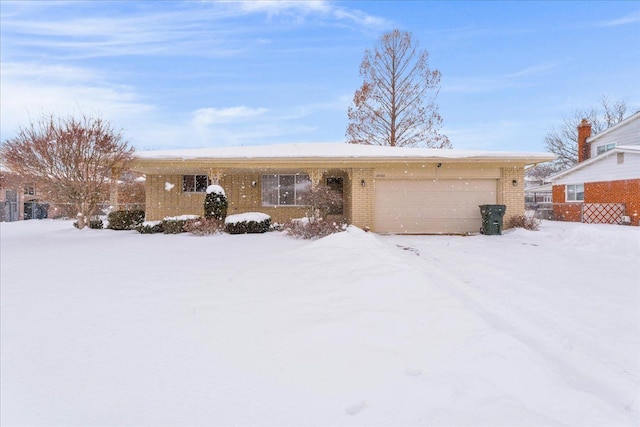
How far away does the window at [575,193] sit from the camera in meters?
20.6

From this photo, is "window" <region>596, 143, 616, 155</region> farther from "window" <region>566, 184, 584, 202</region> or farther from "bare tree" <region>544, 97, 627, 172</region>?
"bare tree" <region>544, 97, 627, 172</region>

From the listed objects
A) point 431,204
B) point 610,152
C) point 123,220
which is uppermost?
point 610,152

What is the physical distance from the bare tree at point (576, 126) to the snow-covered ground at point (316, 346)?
121 feet

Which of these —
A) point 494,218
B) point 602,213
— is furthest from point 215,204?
point 602,213

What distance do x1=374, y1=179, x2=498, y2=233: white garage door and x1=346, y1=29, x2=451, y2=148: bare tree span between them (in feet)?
28.6

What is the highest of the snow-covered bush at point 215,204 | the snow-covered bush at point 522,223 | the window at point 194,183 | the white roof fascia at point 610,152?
the white roof fascia at point 610,152

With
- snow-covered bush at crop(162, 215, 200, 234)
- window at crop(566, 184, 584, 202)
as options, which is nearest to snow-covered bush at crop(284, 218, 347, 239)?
snow-covered bush at crop(162, 215, 200, 234)

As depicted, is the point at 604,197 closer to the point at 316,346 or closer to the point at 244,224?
the point at 244,224

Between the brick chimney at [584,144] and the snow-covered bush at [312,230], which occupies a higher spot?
the brick chimney at [584,144]

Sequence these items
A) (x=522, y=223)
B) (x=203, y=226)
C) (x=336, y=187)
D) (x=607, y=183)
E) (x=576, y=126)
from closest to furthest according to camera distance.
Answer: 1. (x=203, y=226)
2. (x=522, y=223)
3. (x=336, y=187)
4. (x=607, y=183)
5. (x=576, y=126)

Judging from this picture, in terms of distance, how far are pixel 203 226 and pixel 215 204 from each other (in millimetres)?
1394

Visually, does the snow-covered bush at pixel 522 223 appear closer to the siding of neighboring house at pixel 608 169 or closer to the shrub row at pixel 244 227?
the siding of neighboring house at pixel 608 169

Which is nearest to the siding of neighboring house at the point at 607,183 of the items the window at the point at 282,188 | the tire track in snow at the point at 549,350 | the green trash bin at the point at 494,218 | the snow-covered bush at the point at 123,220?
the green trash bin at the point at 494,218

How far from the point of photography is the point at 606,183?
18.7 meters
